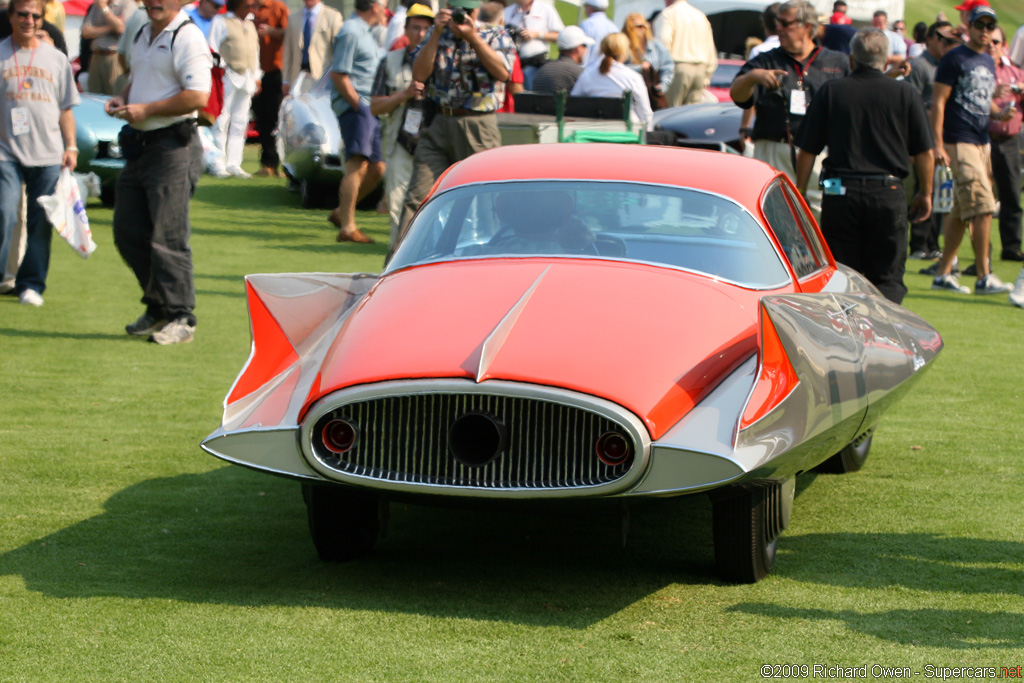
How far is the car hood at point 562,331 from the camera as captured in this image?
3955mm

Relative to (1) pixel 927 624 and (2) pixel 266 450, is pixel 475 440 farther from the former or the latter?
(1) pixel 927 624

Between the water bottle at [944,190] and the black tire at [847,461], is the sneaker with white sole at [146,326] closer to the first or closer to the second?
the black tire at [847,461]

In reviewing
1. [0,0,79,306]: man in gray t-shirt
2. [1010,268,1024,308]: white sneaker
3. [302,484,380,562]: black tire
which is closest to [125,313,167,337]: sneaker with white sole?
[0,0,79,306]: man in gray t-shirt

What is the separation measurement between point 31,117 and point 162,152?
1.47m

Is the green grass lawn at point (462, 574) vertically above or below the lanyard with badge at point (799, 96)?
below

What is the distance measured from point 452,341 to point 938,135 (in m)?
7.21

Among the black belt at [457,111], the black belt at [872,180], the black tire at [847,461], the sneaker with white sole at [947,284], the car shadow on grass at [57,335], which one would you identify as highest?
the black belt at [457,111]

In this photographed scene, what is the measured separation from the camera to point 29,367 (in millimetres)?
7766

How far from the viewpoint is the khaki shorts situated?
1057cm

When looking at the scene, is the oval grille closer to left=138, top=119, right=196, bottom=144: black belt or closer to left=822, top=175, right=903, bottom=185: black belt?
left=822, top=175, right=903, bottom=185: black belt

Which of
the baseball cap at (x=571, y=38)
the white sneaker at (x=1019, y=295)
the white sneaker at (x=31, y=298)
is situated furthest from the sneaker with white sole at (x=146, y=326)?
the baseball cap at (x=571, y=38)

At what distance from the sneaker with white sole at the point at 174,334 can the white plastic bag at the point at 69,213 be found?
0.69m

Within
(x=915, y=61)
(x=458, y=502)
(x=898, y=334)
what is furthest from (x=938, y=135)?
(x=458, y=502)

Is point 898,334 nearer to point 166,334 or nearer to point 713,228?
point 713,228
